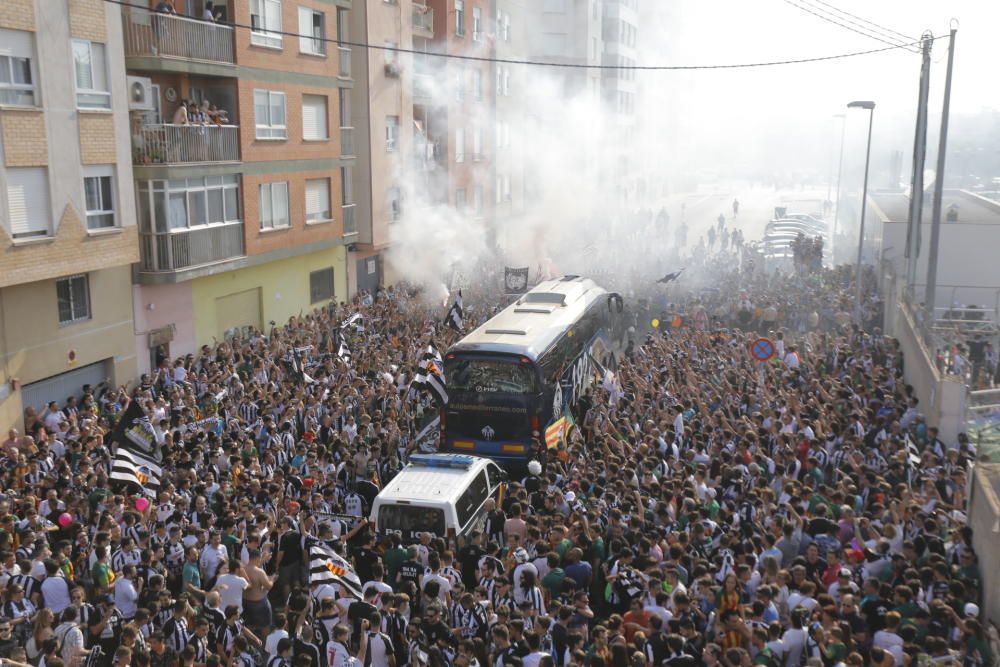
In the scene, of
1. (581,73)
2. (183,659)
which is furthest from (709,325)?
(581,73)

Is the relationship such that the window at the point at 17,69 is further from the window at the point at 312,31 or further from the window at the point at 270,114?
the window at the point at 312,31

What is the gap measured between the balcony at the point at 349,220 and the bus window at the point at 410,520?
1973cm

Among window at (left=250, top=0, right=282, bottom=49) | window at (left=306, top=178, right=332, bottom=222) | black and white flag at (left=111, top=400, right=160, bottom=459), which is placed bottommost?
black and white flag at (left=111, top=400, right=160, bottom=459)

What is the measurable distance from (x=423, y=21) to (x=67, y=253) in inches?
833

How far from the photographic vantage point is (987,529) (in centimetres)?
977

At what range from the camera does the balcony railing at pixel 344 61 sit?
29453mm

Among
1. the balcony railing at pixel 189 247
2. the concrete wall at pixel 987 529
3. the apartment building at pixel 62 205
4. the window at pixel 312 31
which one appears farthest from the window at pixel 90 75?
the concrete wall at pixel 987 529

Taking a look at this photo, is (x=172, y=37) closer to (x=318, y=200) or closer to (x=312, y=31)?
(x=312, y=31)

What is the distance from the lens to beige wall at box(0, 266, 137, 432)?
56.6 feet

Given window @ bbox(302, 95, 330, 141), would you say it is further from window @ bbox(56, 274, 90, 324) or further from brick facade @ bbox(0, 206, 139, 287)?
window @ bbox(56, 274, 90, 324)

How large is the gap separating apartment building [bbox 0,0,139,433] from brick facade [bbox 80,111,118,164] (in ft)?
0.07

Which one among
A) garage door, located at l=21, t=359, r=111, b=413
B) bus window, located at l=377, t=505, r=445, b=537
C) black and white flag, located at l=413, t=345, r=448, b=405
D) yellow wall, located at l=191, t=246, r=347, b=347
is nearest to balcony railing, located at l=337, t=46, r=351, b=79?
yellow wall, located at l=191, t=246, r=347, b=347

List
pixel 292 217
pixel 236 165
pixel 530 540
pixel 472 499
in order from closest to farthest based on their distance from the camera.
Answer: pixel 530 540, pixel 472 499, pixel 236 165, pixel 292 217

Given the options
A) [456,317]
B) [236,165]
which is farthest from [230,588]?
[236,165]
